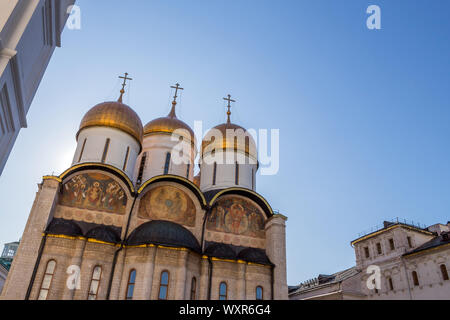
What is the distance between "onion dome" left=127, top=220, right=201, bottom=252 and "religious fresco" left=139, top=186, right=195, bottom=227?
561 millimetres

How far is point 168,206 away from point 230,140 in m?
5.58

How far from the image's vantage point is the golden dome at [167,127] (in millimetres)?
19578

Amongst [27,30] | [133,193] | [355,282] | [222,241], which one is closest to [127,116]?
[133,193]

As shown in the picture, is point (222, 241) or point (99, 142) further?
point (99, 142)

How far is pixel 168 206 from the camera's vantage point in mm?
14508

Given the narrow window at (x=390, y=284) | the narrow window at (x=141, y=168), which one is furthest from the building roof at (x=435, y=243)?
the narrow window at (x=141, y=168)

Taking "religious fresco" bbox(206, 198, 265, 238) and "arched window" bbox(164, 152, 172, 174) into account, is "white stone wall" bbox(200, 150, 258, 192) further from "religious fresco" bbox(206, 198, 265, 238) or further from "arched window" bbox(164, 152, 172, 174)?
"religious fresco" bbox(206, 198, 265, 238)

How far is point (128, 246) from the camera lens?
12.7 m

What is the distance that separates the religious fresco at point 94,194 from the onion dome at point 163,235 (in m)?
1.33

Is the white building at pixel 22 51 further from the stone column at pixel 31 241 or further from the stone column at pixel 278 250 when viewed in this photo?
the stone column at pixel 278 250

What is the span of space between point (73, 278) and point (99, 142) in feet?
21.9

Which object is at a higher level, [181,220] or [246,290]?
[181,220]
